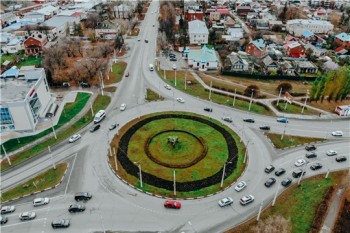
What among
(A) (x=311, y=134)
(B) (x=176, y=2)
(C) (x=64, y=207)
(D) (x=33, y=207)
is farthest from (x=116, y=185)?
(B) (x=176, y=2)

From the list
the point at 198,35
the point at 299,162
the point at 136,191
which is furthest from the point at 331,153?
the point at 198,35

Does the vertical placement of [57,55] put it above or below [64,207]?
above

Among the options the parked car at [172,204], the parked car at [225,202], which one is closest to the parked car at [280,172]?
the parked car at [225,202]

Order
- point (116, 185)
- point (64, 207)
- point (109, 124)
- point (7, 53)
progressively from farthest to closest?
point (7, 53)
point (109, 124)
point (116, 185)
point (64, 207)

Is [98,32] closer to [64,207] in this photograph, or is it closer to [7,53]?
[7,53]

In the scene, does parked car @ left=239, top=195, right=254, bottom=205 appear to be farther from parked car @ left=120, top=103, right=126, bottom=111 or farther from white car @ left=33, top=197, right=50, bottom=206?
parked car @ left=120, top=103, right=126, bottom=111

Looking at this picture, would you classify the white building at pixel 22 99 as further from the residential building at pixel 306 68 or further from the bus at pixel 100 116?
the residential building at pixel 306 68
